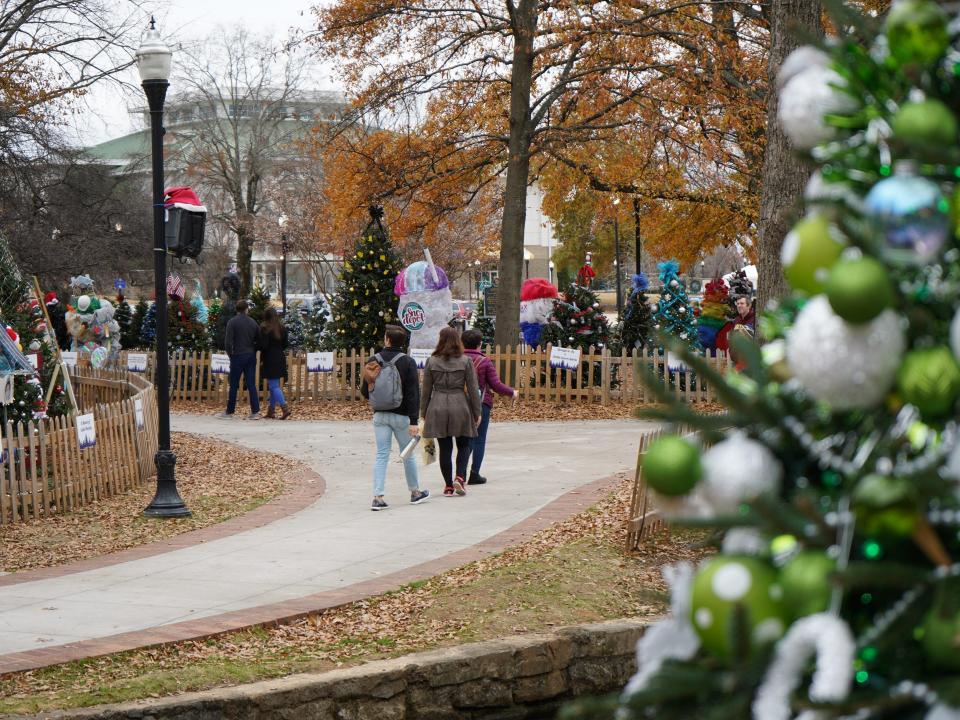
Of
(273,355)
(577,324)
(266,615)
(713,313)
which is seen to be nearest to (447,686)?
(266,615)

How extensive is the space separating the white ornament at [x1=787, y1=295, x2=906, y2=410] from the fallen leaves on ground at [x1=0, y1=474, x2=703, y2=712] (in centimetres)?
451

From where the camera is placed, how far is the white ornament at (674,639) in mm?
2076

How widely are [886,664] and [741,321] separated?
16.7m

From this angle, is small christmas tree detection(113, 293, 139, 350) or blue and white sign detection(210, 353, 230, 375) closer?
blue and white sign detection(210, 353, 230, 375)

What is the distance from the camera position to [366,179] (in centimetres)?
2250

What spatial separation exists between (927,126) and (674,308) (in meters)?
20.8

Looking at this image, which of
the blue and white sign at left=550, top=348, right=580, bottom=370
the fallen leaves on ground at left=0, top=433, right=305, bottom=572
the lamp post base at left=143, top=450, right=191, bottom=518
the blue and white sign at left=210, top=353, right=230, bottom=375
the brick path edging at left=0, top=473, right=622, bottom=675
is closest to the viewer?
the brick path edging at left=0, top=473, right=622, bottom=675

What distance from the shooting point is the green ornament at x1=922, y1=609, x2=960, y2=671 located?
5.82ft

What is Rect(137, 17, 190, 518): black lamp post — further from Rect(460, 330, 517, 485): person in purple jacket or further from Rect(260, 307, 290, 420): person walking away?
Rect(260, 307, 290, 420): person walking away

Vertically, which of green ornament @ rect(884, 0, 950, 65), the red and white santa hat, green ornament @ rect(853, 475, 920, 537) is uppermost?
the red and white santa hat

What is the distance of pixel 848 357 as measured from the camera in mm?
A: 1861

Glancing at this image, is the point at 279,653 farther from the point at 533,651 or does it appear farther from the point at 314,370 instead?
the point at 314,370

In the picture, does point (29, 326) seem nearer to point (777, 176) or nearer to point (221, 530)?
point (221, 530)

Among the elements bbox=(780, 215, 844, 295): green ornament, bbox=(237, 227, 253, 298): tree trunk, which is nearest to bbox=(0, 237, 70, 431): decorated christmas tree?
bbox=(780, 215, 844, 295): green ornament
